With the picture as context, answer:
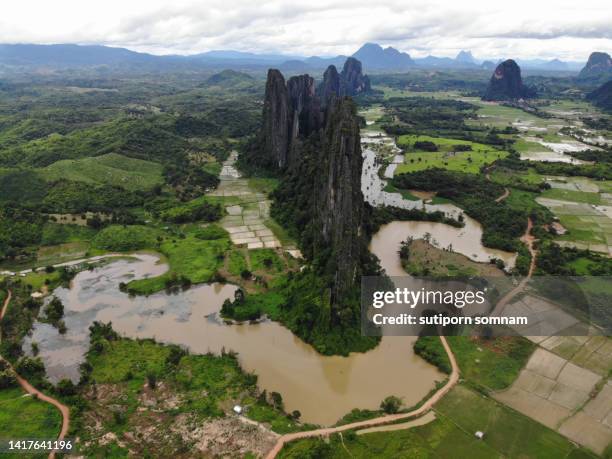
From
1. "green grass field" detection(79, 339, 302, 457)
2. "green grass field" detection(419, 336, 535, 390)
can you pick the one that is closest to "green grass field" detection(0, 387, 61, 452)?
"green grass field" detection(79, 339, 302, 457)

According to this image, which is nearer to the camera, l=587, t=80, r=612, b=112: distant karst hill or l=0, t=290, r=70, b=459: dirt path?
l=0, t=290, r=70, b=459: dirt path

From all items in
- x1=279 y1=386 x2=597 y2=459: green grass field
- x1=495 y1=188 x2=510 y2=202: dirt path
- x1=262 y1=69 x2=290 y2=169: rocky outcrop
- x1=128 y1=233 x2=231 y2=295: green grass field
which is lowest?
x1=279 y1=386 x2=597 y2=459: green grass field

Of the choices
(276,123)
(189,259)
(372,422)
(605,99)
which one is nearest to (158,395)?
(372,422)

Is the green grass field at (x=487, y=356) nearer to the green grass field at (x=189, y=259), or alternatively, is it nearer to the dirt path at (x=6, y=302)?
the green grass field at (x=189, y=259)

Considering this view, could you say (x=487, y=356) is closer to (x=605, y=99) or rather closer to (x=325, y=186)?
(x=325, y=186)

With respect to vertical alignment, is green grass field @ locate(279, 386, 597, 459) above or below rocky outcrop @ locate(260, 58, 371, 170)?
below

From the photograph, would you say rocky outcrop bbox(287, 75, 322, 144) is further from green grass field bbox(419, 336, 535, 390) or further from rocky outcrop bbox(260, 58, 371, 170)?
green grass field bbox(419, 336, 535, 390)
